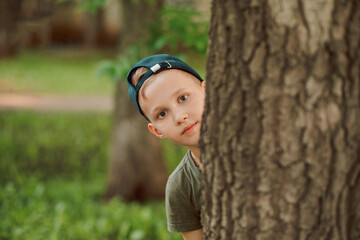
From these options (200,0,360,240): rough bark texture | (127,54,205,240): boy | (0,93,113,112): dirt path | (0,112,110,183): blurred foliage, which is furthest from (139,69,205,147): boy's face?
(0,93,113,112): dirt path

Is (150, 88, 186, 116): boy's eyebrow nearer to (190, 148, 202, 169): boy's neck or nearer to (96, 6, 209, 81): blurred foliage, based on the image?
(190, 148, 202, 169): boy's neck

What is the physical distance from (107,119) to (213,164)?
10.8 m

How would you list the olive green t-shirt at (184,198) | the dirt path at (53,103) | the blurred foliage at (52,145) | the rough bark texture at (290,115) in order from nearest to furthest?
the rough bark texture at (290,115)
the olive green t-shirt at (184,198)
the blurred foliage at (52,145)
the dirt path at (53,103)

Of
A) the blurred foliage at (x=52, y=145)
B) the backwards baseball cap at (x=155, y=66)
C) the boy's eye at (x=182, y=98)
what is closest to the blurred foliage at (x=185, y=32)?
the backwards baseball cap at (x=155, y=66)

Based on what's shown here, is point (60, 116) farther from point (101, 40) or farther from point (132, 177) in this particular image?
point (101, 40)

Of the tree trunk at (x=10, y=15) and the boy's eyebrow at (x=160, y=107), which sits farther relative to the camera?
the tree trunk at (x=10, y=15)

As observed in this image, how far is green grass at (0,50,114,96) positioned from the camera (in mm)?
16078

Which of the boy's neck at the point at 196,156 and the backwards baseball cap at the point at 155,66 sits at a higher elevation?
the backwards baseball cap at the point at 155,66

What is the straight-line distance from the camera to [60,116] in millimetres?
12312

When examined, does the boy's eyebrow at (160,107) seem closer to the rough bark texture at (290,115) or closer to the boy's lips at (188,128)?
the boy's lips at (188,128)

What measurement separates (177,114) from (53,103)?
12.8 m

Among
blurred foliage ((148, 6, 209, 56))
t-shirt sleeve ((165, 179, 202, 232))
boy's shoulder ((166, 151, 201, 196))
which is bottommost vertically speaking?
t-shirt sleeve ((165, 179, 202, 232))

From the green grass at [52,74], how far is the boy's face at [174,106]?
12387 mm

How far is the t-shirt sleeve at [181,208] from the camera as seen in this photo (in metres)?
2.02
